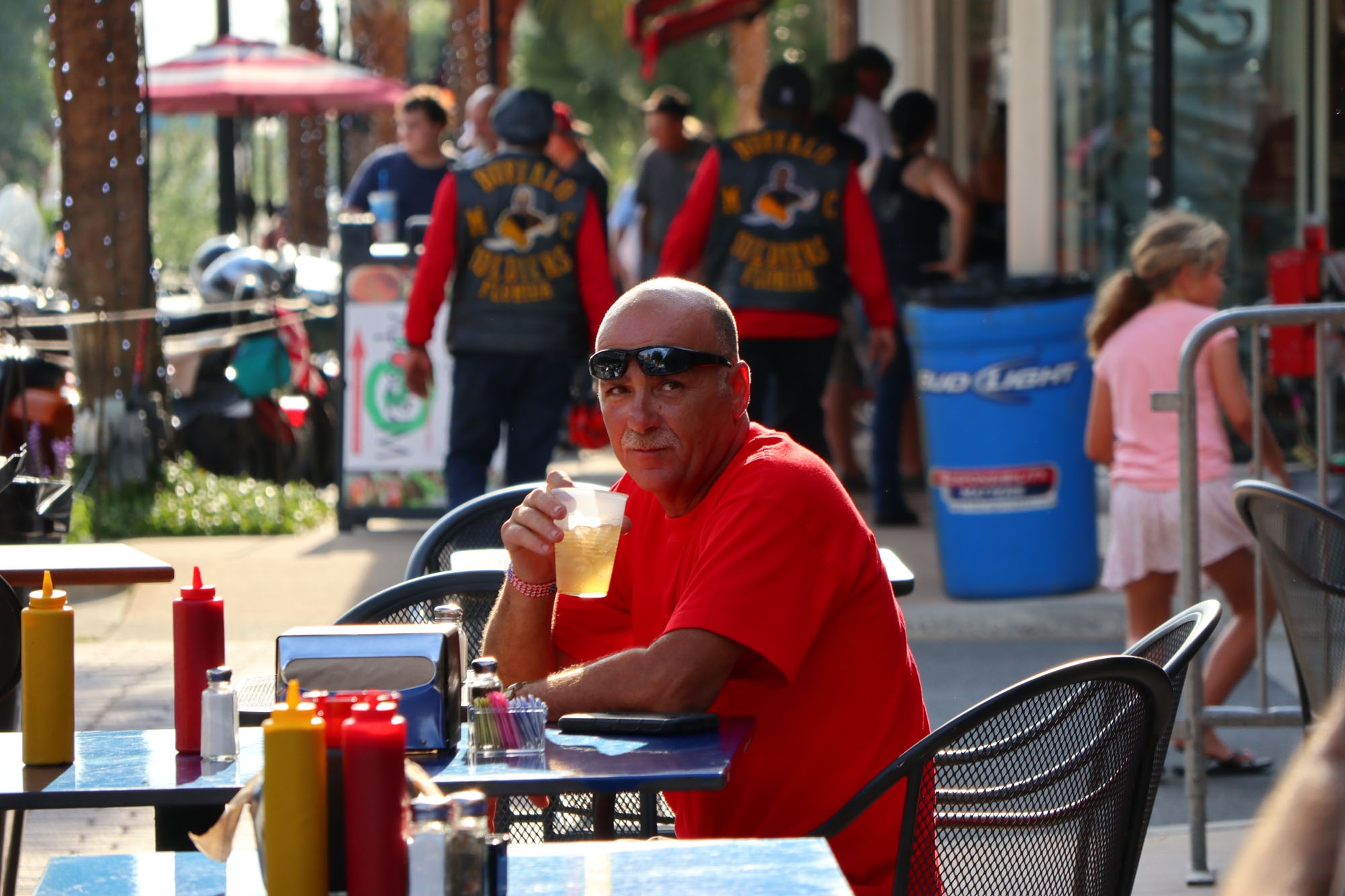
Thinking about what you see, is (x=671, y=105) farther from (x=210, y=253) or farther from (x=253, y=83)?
(x=253, y=83)

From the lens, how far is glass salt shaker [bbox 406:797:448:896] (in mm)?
1812

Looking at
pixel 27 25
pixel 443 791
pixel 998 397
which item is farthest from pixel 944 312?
pixel 27 25

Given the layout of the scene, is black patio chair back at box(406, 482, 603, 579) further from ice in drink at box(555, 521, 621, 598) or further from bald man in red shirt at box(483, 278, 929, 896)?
ice in drink at box(555, 521, 621, 598)

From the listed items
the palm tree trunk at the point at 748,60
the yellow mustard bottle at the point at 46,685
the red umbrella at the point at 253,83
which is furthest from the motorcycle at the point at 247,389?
the palm tree trunk at the point at 748,60

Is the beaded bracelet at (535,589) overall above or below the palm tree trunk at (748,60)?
below

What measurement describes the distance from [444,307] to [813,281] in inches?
98.5

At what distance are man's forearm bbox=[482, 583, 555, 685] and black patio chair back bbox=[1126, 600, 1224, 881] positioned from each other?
3.15 feet

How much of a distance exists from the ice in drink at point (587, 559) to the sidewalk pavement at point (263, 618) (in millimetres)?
2081

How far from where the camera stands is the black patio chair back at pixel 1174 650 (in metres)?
2.57

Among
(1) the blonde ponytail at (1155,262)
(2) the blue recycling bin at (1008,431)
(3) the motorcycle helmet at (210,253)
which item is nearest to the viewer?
(1) the blonde ponytail at (1155,262)

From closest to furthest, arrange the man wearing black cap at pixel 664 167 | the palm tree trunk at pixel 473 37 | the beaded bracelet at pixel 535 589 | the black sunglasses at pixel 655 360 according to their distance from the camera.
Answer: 1. the black sunglasses at pixel 655 360
2. the beaded bracelet at pixel 535 589
3. the man wearing black cap at pixel 664 167
4. the palm tree trunk at pixel 473 37

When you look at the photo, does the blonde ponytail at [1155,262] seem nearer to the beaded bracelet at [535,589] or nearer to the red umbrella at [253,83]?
the beaded bracelet at [535,589]

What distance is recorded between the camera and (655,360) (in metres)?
2.86

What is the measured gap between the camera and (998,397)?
700cm
